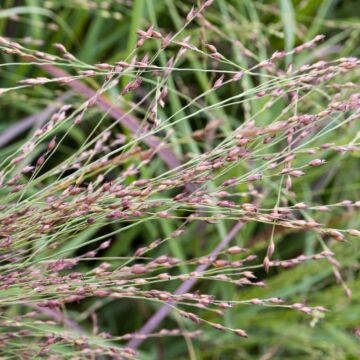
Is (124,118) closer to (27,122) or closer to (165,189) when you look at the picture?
(27,122)

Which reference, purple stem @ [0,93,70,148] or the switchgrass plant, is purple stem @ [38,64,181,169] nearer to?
the switchgrass plant

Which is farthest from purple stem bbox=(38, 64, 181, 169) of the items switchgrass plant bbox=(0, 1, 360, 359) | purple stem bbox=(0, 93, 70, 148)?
purple stem bbox=(0, 93, 70, 148)

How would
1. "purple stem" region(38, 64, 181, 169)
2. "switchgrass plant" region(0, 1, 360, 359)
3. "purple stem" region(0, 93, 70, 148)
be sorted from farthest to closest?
1. "purple stem" region(0, 93, 70, 148)
2. "purple stem" region(38, 64, 181, 169)
3. "switchgrass plant" region(0, 1, 360, 359)

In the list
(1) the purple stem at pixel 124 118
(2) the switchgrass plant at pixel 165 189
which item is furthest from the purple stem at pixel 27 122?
(1) the purple stem at pixel 124 118

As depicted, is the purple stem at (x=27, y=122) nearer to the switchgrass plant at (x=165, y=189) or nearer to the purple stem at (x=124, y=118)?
the switchgrass plant at (x=165, y=189)

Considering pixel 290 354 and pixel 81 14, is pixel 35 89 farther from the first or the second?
pixel 290 354

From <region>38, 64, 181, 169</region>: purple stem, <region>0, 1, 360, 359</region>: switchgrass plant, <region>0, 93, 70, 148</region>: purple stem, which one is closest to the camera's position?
<region>0, 1, 360, 359</region>: switchgrass plant

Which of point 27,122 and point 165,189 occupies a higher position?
point 165,189

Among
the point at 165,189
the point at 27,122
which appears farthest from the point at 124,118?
the point at 165,189
